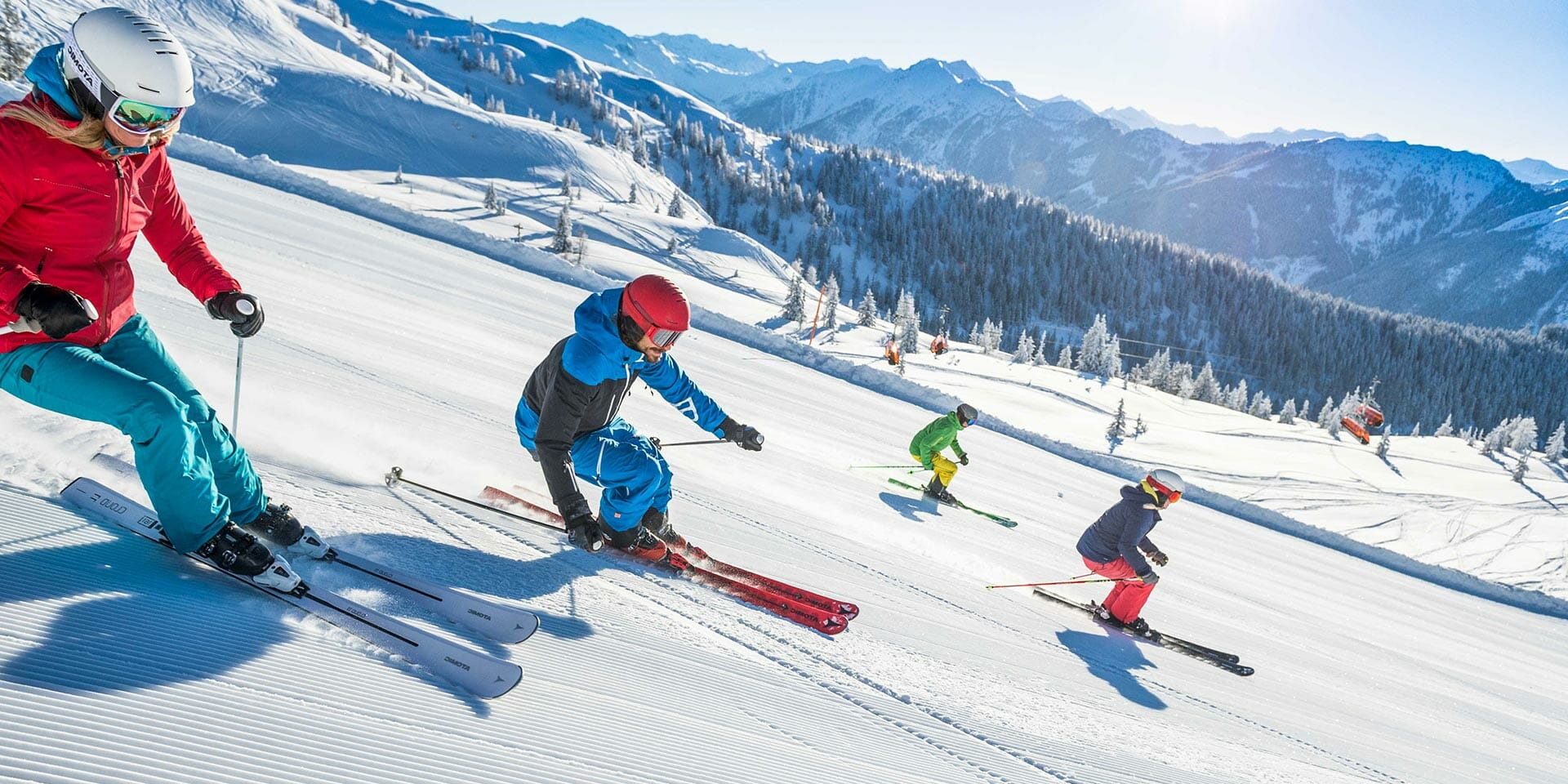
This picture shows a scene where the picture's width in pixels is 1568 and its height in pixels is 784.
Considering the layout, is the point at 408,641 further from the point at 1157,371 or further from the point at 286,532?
the point at 1157,371

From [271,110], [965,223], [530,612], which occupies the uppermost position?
[965,223]

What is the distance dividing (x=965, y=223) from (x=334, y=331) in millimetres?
148973

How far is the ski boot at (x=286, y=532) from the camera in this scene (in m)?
3.23

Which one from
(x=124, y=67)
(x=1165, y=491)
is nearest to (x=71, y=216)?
(x=124, y=67)

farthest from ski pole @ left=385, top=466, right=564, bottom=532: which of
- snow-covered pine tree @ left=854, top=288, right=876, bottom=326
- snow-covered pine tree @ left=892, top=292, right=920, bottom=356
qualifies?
snow-covered pine tree @ left=854, top=288, right=876, bottom=326

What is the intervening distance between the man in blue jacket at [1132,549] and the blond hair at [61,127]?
6.98 m

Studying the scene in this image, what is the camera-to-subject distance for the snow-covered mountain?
2.36 metres

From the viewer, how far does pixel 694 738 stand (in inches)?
116

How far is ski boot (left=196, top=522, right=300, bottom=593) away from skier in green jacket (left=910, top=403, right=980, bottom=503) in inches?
308

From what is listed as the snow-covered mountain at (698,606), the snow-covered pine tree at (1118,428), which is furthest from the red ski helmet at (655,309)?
the snow-covered pine tree at (1118,428)

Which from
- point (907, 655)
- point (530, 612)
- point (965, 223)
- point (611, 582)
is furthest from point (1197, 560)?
point (965, 223)

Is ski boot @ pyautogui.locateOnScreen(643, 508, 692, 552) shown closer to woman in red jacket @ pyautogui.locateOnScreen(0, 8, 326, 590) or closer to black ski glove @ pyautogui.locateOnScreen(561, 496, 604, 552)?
black ski glove @ pyautogui.locateOnScreen(561, 496, 604, 552)

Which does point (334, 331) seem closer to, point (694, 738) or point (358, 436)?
point (358, 436)

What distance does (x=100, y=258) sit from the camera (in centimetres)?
289
